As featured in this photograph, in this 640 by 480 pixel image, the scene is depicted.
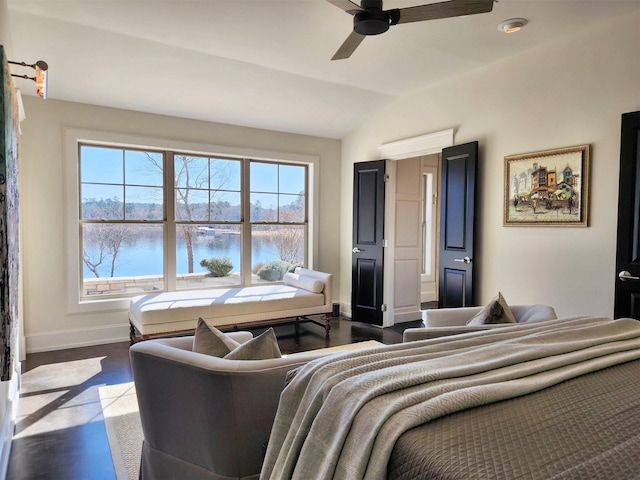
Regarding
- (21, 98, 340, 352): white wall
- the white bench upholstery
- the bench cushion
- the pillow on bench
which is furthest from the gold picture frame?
(21, 98, 340, 352): white wall

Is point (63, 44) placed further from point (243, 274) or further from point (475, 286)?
point (475, 286)

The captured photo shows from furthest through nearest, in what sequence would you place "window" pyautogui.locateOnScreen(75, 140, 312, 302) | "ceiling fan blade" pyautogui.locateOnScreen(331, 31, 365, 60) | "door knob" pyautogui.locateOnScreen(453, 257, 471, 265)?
"window" pyautogui.locateOnScreen(75, 140, 312, 302)
"door knob" pyautogui.locateOnScreen(453, 257, 471, 265)
"ceiling fan blade" pyautogui.locateOnScreen(331, 31, 365, 60)

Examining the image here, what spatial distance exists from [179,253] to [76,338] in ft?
4.65

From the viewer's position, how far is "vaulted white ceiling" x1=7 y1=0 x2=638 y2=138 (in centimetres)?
301

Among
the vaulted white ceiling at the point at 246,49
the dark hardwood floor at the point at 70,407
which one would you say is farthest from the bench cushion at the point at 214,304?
the vaulted white ceiling at the point at 246,49

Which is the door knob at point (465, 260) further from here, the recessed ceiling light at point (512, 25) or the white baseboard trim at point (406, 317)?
the recessed ceiling light at point (512, 25)

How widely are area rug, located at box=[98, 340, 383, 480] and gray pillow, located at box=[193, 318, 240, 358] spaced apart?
0.90m

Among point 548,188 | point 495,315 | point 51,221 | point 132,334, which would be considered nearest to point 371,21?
point 495,315

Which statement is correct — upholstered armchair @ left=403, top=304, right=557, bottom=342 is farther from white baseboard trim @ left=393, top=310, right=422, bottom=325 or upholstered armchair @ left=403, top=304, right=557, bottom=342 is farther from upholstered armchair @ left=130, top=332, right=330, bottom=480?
white baseboard trim @ left=393, top=310, right=422, bottom=325

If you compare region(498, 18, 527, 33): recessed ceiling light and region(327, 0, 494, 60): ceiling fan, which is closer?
region(327, 0, 494, 60): ceiling fan

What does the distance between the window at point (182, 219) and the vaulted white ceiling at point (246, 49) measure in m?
0.67

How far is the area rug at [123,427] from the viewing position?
2195 mm

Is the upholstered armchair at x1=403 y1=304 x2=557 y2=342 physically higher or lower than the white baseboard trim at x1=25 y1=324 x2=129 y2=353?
higher

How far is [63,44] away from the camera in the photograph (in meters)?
3.43
